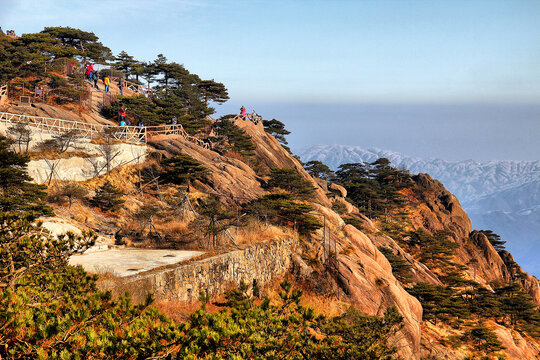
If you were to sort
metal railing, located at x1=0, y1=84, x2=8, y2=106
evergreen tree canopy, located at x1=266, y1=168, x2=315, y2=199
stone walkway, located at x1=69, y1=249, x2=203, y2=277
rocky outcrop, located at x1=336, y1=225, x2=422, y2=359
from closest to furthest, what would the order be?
stone walkway, located at x1=69, y1=249, x2=203, y2=277 → rocky outcrop, located at x1=336, y1=225, x2=422, y2=359 → metal railing, located at x1=0, y1=84, x2=8, y2=106 → evergreen tree canopy, located at x1=266, y1=168, x2=315, y2=199

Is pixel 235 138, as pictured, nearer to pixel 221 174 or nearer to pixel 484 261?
pixel 221 174

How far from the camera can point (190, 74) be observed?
185 feet

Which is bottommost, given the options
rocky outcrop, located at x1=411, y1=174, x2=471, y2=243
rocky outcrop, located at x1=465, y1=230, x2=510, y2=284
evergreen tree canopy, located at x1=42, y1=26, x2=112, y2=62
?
rocky outcrop, located at x1=465, y1=230, x2=510, y2=284

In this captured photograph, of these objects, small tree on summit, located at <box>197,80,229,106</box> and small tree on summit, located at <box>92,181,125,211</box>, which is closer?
small tree on summit, located at <box>92,181,125,211</box>

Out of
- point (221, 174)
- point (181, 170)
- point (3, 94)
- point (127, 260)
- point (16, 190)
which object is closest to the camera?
point (127, 260)

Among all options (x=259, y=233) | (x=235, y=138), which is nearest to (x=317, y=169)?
(x=235, y=138)

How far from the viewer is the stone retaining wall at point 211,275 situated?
12.3 m

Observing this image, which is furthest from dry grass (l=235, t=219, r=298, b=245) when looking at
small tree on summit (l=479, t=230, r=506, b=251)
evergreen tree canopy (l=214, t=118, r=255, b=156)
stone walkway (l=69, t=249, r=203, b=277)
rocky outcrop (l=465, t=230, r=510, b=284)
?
small tree on summit (l=479, t=230, r=506, b=251)

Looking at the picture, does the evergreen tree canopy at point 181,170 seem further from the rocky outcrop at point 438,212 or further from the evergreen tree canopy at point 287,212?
Result: the rocky outcrop at point 438,212

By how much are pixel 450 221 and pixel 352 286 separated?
4746 cm

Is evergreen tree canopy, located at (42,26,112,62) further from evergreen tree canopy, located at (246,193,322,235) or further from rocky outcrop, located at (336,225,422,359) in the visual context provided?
rocky outcrop, located at (336,225,422,359)

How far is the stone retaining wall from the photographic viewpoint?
40.5ft

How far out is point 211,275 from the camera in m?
15.6

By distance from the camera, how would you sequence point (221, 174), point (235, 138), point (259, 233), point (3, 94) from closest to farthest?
point (259, 233), point (221, 174), point (3, 94), point (235, 138)
